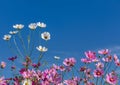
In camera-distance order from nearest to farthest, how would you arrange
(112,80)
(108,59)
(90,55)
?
(112,80) < (90,55) < (108,59)

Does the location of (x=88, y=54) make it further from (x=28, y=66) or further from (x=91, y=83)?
(x=28, y=66)

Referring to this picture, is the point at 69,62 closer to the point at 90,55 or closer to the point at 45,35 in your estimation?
the point at 90,55

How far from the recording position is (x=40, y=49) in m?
6.73

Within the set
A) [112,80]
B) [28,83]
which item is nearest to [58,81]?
[28,83]

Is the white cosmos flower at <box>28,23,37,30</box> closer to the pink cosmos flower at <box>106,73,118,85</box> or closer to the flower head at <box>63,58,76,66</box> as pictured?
the flower head at <box>63,58,76,66</box>

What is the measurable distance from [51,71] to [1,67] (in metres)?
2.77

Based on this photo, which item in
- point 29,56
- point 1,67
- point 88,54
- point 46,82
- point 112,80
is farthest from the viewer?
point 1,67

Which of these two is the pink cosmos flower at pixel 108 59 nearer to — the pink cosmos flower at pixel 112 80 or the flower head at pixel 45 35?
the pink cosmos flower at pixel 112 80

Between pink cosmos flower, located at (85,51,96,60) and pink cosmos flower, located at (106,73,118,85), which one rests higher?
pink cosmos flower, located at (85,51,96,60)

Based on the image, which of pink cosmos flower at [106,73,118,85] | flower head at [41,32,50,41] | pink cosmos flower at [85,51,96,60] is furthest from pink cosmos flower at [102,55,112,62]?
flower head at [41,32,50,41]

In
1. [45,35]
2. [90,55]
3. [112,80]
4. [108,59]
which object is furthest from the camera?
[45,35]

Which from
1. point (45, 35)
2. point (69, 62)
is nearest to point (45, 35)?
point (45, 35)

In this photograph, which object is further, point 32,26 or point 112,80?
point 32,26

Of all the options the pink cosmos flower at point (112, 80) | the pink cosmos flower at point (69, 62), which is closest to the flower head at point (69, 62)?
the pink cosmos flower at point (69, 62)
